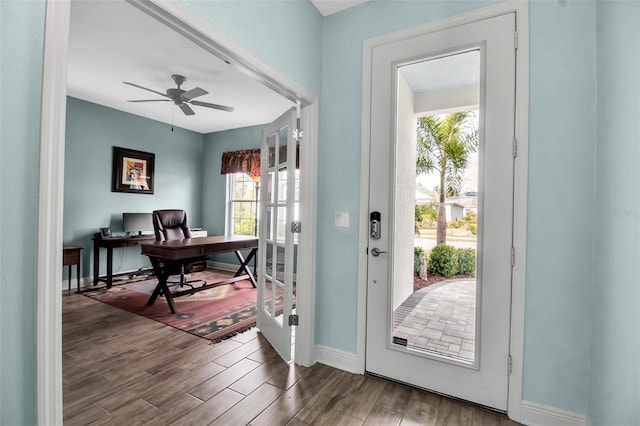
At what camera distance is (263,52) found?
5.96ft

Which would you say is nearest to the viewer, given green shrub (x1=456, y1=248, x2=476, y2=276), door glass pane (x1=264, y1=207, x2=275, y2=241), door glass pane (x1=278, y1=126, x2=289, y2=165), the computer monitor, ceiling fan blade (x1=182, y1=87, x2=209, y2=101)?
green shrub (x1=456, y1=248, x2=476, y2=276)

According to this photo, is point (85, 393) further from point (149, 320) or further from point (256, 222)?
point (256, 222)

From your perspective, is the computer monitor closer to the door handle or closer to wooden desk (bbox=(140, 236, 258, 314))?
wooden desk (bbox=(140, 236, 258, 314))

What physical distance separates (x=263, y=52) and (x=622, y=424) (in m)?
2.41

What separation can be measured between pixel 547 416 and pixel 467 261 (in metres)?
0.89

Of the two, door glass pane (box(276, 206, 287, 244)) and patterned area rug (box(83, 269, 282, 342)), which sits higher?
door glass pane (box(276, 206, 287, 244))

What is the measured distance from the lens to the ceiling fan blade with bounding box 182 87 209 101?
3234 mm

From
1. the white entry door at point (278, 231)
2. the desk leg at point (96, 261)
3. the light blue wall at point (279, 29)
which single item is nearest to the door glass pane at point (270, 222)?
the white entry door at point (278, 231)

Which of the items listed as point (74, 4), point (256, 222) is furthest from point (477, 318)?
point (256, 222)

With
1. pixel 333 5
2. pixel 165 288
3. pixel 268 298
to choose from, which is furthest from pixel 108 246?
pixel 333 5

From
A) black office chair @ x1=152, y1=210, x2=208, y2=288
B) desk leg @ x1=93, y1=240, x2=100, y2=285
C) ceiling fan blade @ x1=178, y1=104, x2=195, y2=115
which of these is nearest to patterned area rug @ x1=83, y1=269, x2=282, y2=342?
desk leg @ x1=93, y1=240, x2=100, y2=285

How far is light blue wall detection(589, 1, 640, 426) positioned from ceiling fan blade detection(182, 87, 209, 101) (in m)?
3.15

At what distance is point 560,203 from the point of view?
1646 mm

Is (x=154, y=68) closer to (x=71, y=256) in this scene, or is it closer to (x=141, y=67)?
(x=141, y=67)
